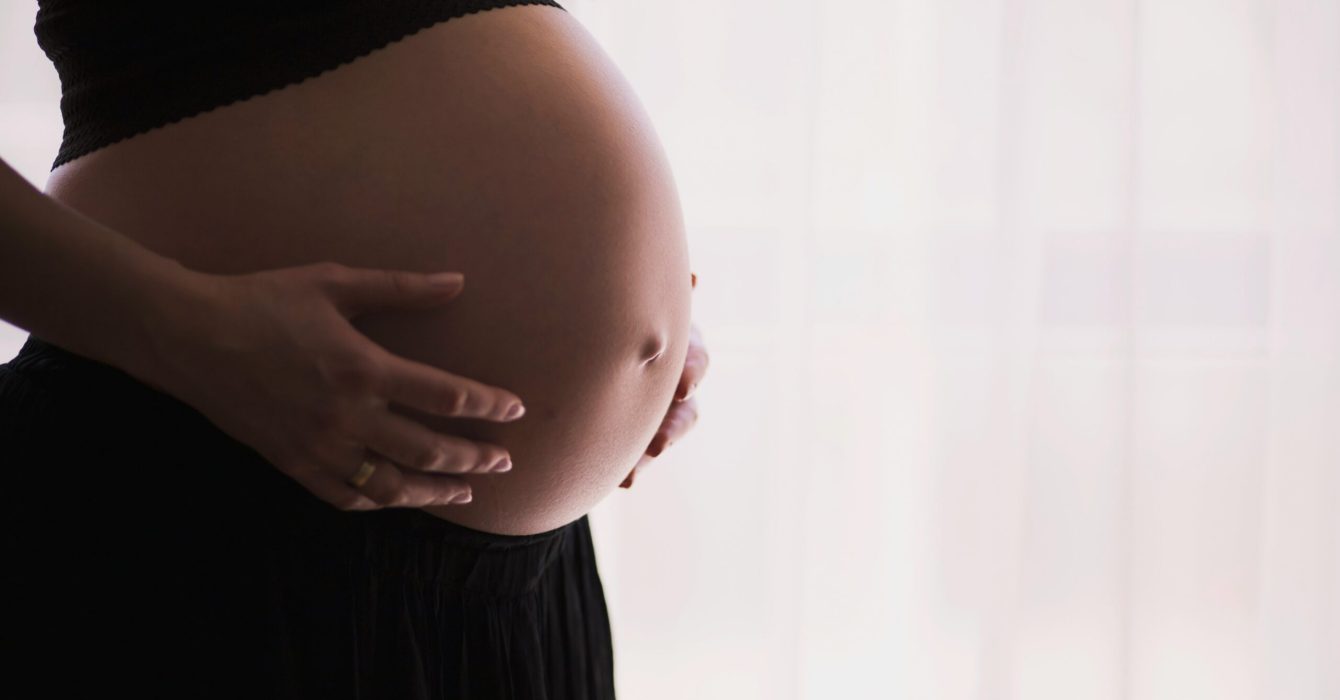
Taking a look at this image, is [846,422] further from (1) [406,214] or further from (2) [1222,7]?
(1) [406,214]

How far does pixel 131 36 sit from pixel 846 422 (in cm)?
112

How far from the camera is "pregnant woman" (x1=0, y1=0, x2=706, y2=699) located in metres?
0.46

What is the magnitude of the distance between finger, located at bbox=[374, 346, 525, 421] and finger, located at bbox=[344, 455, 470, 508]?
4cm

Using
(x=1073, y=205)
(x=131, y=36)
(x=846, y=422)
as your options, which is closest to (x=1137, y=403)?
(x=1073, y=205)

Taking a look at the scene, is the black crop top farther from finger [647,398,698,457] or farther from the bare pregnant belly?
finger [647,398,698,457]

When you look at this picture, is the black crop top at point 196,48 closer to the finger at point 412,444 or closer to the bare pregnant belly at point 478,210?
the bare pregnant belly at point 478,210

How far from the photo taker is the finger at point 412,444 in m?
0.47

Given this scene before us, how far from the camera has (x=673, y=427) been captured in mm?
781

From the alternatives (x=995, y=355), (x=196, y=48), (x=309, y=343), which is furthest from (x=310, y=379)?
(x=995, y=355)

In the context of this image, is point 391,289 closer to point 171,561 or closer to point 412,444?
point 412,444

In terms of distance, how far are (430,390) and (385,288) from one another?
0.21 feet

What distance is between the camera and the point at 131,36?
574 millimetres

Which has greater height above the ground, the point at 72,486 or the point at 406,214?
the point at 406,214

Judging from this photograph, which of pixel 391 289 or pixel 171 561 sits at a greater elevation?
pixel 391 289
